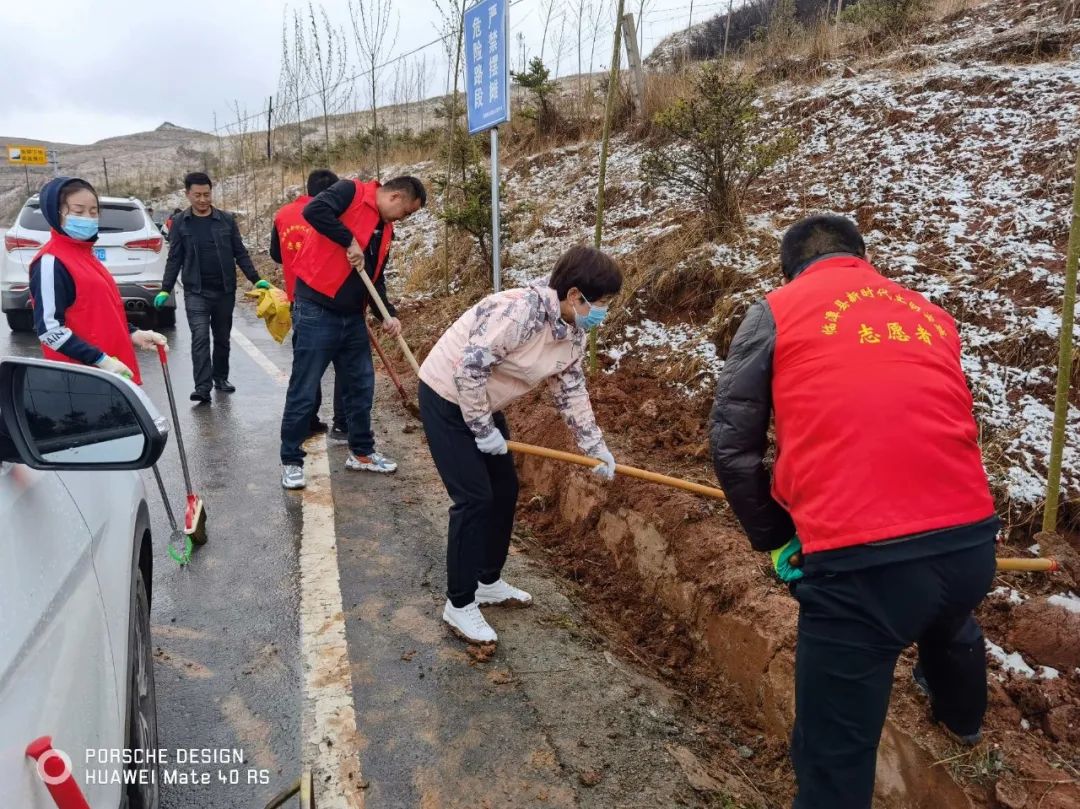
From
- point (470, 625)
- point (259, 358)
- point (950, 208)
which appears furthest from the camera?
point (259, 358)

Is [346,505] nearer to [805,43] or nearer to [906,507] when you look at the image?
[906,507]

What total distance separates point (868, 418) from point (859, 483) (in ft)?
0.51

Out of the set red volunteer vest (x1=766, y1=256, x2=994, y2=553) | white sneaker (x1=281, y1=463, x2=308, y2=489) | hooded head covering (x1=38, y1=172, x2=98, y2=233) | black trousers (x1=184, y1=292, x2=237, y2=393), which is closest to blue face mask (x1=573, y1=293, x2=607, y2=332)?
red volunteer vest (x1=766, y1=256, x2=994, y2=553)

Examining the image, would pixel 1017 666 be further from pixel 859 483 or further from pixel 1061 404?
pixel 859 483

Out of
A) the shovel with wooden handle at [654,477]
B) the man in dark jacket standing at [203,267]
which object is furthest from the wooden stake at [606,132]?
the man in dark jacket standing at [203,267]

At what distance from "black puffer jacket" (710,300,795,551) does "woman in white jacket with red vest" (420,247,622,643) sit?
2.76ft

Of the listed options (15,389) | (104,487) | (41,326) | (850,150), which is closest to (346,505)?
(41,326)

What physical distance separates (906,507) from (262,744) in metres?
2.07

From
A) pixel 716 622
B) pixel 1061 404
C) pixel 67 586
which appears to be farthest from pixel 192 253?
pixel 1061 404

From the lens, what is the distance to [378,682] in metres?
2.73

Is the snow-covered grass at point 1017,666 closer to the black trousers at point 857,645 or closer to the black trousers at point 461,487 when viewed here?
the black trousers at point 857,645

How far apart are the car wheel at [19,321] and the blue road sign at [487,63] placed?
6400 mm

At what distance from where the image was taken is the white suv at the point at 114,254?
8570 mm

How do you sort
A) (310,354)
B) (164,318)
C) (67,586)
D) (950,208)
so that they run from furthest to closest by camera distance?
(164,318)
(950,208)
(310,354)
(67,586)
